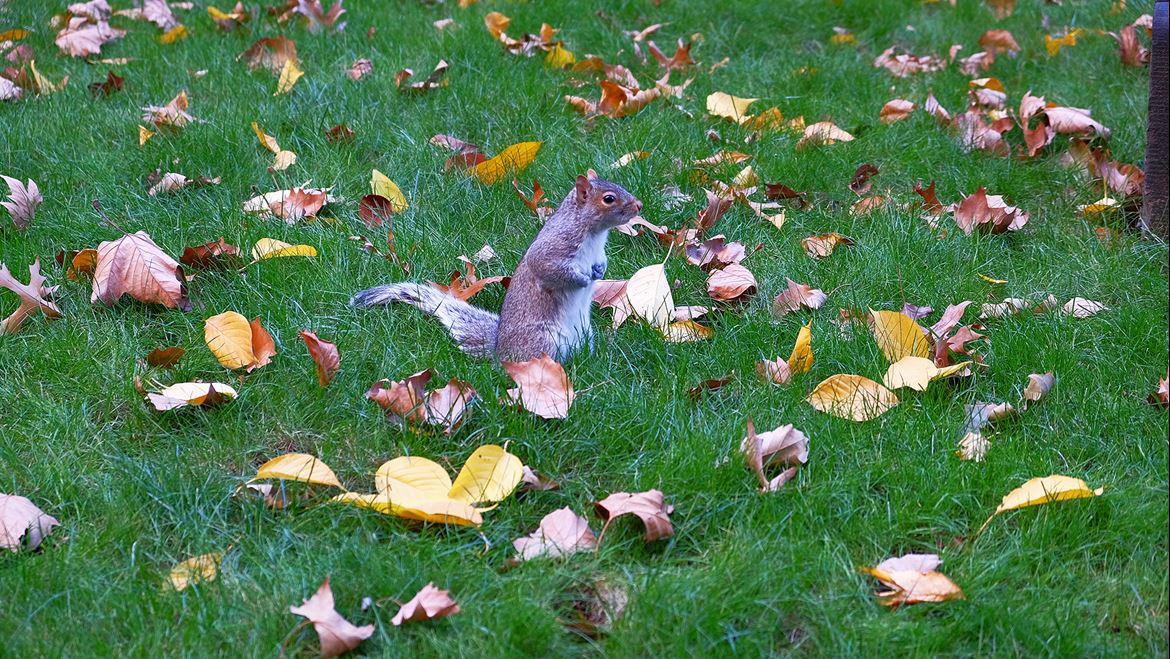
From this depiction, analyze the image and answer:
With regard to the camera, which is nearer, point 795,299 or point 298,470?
point 298,470

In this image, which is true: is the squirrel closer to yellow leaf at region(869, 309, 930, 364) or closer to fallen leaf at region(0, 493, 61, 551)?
yellow leaf at region(869, 309, 930, 364)

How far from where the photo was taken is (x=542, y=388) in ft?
8.15

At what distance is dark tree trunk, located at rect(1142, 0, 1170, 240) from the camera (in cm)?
311

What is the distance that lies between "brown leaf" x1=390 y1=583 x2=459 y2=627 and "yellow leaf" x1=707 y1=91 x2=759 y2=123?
2.63 m

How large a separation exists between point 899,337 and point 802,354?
0.25m

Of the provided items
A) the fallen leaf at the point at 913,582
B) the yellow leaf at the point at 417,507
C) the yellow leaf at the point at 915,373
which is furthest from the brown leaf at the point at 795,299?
the yellow leaf at the point at 417,507

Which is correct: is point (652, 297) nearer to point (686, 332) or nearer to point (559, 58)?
point (686, 332)

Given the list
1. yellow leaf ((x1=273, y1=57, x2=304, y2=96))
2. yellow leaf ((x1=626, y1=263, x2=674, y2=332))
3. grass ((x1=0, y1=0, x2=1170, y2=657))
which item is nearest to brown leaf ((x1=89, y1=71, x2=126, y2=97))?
grass ((x1=0, y1=0, x2=1170, y2=657))

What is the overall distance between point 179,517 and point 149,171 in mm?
1908

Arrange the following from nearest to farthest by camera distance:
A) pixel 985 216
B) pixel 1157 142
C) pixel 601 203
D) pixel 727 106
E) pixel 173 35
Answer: pixel 601 203, pixel 1157 142, pixel 985 216, pixel 727 106, pixel 173 35

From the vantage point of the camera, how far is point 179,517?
215 centimetres

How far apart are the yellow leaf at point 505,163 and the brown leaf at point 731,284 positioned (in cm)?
91

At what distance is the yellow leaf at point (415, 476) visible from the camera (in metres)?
2.18

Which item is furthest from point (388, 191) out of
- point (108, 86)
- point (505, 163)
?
point (108, 86)
